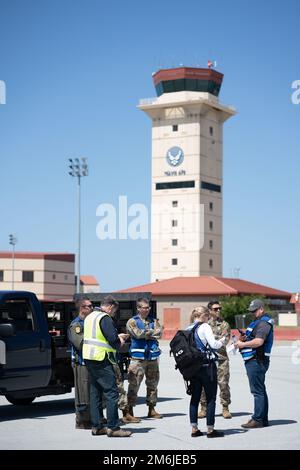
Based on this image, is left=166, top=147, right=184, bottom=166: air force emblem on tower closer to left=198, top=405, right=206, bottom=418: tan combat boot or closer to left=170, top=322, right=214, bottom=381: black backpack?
left=198, top=405, right=206, bottom=418: tan combat boot

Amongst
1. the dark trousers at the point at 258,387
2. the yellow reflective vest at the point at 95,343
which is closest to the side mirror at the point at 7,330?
the yellow reflective vest at the point at 95,343

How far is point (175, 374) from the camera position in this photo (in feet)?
80.8

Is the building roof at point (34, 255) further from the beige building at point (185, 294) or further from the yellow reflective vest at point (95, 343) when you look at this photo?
the yellow reflective vest at point (95, 343)

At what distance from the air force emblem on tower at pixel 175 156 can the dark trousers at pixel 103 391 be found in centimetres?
9526

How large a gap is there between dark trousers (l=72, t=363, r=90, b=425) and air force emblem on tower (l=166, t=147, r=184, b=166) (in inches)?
3718

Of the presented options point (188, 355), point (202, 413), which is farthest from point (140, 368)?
point (188, 355)

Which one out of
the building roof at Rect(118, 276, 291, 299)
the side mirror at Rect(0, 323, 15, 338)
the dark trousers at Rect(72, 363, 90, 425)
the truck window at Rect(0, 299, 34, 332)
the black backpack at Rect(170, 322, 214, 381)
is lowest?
the dark trousers at Rect(72, 363, 90, 425)

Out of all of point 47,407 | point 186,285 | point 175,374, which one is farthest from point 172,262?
point 47,407

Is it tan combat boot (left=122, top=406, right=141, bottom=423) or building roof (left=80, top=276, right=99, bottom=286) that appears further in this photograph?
building roof (left=80, top=276, right=99, bottom=286)

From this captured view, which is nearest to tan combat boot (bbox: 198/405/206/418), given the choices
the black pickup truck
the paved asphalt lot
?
A: the paved asphalt lot

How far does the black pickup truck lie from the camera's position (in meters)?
13.5

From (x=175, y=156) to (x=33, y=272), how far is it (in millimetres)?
24121

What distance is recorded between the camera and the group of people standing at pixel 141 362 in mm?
11398
